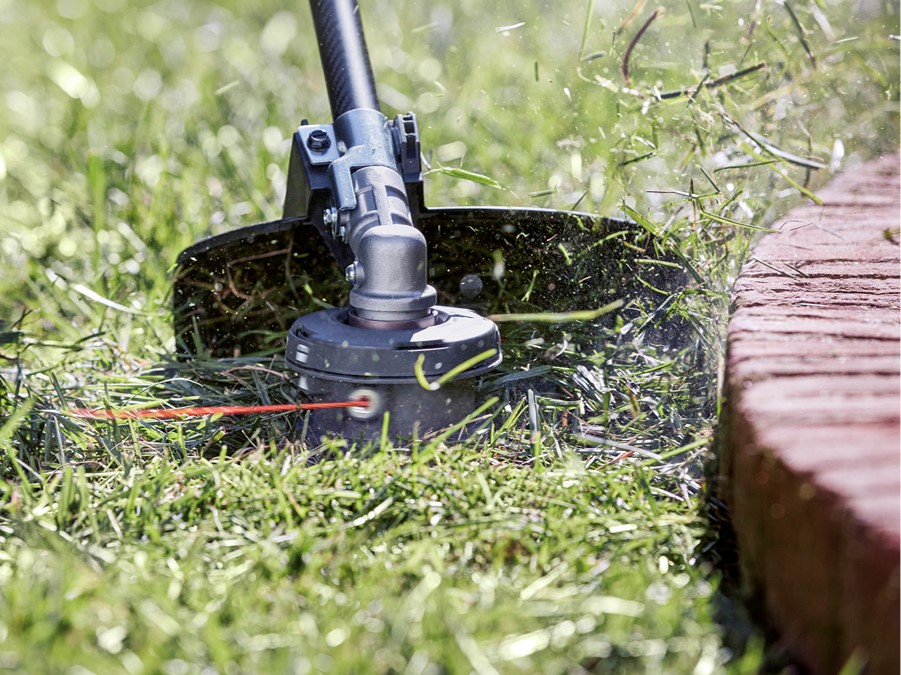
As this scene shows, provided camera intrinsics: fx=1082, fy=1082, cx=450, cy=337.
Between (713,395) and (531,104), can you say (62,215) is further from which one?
(713,395)

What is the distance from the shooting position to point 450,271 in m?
2.10

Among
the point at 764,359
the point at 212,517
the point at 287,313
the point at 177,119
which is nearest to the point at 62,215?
the point at 177,119

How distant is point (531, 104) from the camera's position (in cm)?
325

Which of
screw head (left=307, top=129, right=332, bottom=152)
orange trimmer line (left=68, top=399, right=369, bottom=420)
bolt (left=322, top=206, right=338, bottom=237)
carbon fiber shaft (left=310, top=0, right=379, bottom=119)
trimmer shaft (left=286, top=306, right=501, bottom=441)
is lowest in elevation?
orange trimmer line (left=68, top=399, right=369, bottom=420)

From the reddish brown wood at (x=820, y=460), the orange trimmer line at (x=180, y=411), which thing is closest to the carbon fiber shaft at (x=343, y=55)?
the orange trimmer line at (x=180, y=411)

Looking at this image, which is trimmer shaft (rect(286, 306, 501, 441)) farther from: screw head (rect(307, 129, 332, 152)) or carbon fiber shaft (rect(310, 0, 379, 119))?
carbon fiber shaft (rect(310, 0, 379, 119))

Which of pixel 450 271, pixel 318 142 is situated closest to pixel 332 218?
pixel 318 142

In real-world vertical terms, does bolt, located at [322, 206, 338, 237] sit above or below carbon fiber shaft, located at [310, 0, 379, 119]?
below

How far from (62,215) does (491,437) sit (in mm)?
1737

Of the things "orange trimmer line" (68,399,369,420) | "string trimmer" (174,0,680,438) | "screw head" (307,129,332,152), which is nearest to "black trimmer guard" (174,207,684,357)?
"string trimmer" (174,0,680,438)

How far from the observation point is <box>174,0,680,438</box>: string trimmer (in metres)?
1.70

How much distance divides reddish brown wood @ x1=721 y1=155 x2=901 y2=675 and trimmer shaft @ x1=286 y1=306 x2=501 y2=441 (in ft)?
1.40

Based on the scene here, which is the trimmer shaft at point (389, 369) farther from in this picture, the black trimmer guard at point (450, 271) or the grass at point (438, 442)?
the black trimmer guard at point (450, 271)

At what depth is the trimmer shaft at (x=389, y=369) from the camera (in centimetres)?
167
